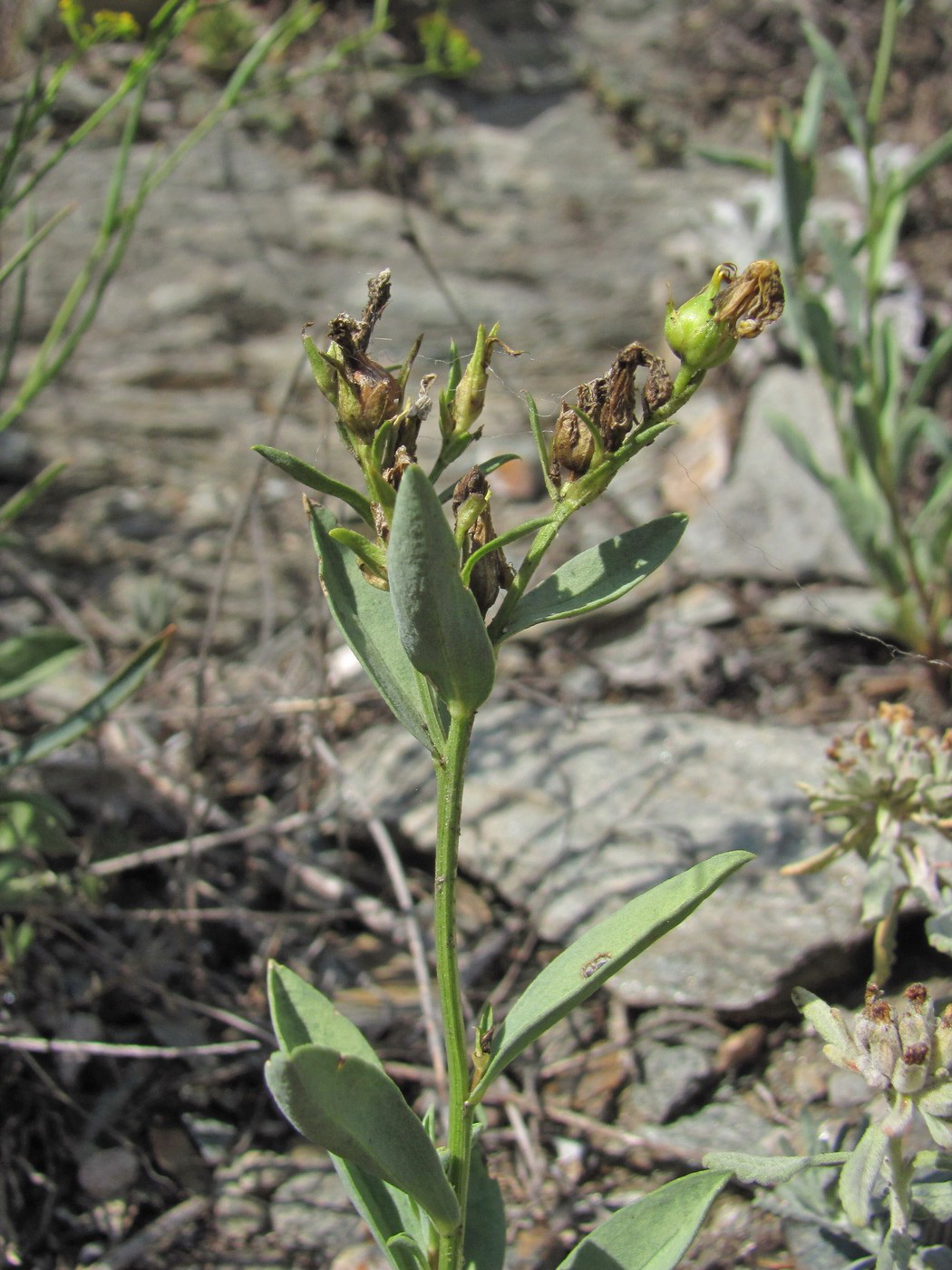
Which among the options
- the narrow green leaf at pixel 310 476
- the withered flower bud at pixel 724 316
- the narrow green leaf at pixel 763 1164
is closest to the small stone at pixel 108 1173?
the narrow green leaf at pixel 763 1164

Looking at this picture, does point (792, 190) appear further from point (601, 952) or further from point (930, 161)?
point (601, 952)

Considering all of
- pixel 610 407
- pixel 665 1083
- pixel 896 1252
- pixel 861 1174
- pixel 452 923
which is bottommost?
pixel 665 1083

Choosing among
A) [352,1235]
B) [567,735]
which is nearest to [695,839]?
[567,735]

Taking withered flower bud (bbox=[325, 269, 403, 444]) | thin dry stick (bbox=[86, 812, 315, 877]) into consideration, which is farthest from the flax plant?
thin dry stick (bbox=[86, 812, 315, 877])

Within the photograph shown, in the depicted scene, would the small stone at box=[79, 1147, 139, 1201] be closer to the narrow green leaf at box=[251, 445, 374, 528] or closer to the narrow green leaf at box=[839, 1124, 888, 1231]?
the narrow green leaf at box=[839, 1124, 888, 1231]

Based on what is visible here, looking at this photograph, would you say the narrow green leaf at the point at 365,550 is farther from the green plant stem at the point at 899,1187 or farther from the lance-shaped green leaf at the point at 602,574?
the green plant stem at the point at 899,1187

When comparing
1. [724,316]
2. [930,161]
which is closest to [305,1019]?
[724,316]

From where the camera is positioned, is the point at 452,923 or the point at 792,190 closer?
the point at 452,923
